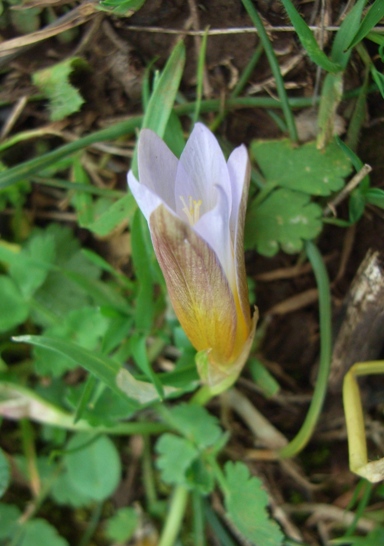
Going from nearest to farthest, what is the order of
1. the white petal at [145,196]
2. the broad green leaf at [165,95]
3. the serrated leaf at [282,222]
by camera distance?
the white petal at [145,196]
the broad green leaf at [165,95]
the serrated leaf at [282,222]

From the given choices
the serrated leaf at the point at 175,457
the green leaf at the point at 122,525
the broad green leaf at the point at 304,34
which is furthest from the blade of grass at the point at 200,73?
the green leaf at the point at 122,525

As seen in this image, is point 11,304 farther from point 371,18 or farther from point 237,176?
point 371,18

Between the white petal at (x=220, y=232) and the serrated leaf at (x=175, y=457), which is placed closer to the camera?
the white petal at (x=220, y=232)

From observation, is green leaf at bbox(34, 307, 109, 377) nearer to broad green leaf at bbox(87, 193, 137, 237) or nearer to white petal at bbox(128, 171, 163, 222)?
broad green leaf at bbox(87, 193, 137, 237)

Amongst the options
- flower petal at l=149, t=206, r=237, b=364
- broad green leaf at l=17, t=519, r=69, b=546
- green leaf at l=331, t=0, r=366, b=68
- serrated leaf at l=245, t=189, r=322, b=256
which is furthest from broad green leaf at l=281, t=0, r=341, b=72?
broad green leaf at l=17, t=519, r=69, b=546

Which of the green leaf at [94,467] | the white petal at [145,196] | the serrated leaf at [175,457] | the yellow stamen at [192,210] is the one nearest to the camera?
the white petal at [145,196]

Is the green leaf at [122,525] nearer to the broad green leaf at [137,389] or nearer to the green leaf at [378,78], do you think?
the broad green leaf at [137,389]
